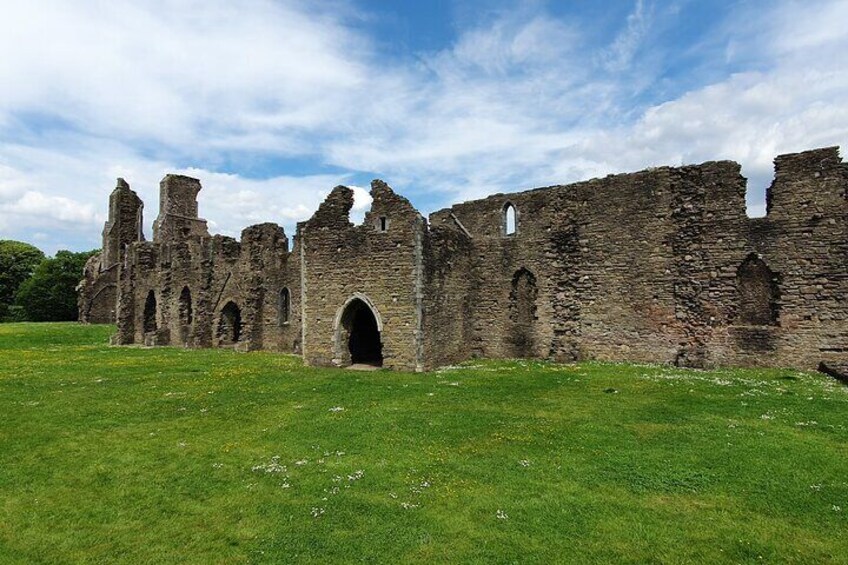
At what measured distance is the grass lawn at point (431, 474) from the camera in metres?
6.57

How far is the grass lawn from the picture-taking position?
657 cm

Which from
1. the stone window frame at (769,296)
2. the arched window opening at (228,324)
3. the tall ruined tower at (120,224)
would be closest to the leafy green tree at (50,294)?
the tall ruined tower at (120,224)

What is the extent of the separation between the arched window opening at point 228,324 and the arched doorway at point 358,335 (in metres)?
12.2

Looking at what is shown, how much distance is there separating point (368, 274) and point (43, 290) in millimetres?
71127

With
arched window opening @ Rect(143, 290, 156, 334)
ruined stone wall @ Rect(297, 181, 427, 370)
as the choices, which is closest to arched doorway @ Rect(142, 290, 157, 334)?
arched window opening @ Rect(143, 290, 156, 334)

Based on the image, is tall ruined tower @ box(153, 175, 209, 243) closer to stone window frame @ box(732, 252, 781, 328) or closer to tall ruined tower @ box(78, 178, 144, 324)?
tall ruined tower @ box(78, 178, 144, 324)

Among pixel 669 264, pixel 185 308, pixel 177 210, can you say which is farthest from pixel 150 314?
pixel 669 264

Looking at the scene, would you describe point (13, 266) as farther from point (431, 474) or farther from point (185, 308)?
point (431, 474)

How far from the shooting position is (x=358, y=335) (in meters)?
26.2

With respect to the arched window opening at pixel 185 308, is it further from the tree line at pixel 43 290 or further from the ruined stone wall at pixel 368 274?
the tree line at pixel 43 290

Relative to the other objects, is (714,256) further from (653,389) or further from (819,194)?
(653,389)

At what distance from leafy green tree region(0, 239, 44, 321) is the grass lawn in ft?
269

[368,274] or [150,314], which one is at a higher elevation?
[368,274]

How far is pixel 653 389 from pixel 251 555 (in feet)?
43.7
